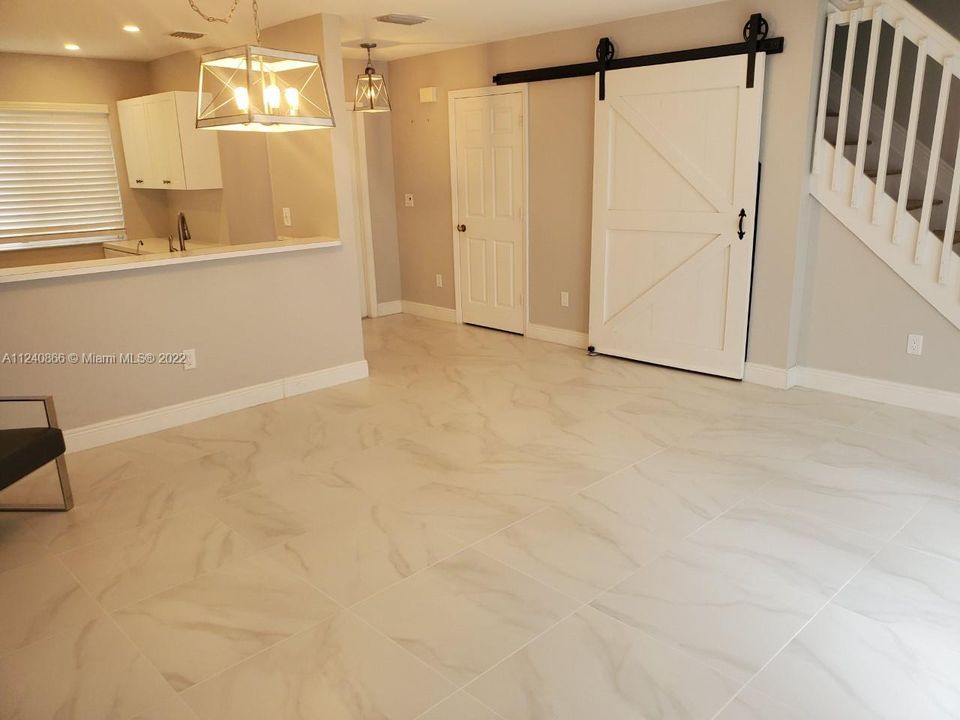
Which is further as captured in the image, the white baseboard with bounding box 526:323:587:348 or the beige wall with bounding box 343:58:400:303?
the beige wall with bounding box 343:58:400:303

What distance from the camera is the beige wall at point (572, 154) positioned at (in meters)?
4.48

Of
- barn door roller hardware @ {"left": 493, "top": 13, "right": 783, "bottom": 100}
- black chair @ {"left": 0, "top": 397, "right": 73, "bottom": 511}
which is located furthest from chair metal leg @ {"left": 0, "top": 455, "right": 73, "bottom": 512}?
barn door roller hardware @ {"left": 493, "top": 13, "right": 783, "bottom": 100}

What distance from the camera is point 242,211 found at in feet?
19.6

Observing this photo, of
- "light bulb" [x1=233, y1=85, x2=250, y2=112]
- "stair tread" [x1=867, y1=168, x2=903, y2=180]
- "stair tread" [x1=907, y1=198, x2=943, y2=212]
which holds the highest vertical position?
"light bulb" [x1=233, y1=85, x2=250, y2=112]

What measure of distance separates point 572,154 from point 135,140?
383cm

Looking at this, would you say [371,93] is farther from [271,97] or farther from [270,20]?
[271,97]

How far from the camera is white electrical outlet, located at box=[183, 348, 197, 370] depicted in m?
4.45

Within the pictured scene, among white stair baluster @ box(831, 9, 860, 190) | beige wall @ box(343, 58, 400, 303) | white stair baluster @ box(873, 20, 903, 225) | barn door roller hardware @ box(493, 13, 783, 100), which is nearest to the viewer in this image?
white stair baluster @ box(873, 20, 903, 225)

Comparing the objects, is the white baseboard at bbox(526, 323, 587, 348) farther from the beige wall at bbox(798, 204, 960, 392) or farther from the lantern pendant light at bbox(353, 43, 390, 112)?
the lantern pendant light at bbox(353, 43, 390, 112)

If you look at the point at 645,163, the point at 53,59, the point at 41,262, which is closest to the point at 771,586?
the point at 645,163

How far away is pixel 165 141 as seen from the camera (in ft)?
19.9

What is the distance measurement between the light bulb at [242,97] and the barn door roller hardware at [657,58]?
3.11 m

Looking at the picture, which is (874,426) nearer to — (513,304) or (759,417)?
(759,417)

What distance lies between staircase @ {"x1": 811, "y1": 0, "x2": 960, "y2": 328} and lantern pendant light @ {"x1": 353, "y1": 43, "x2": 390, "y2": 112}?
3.19m
